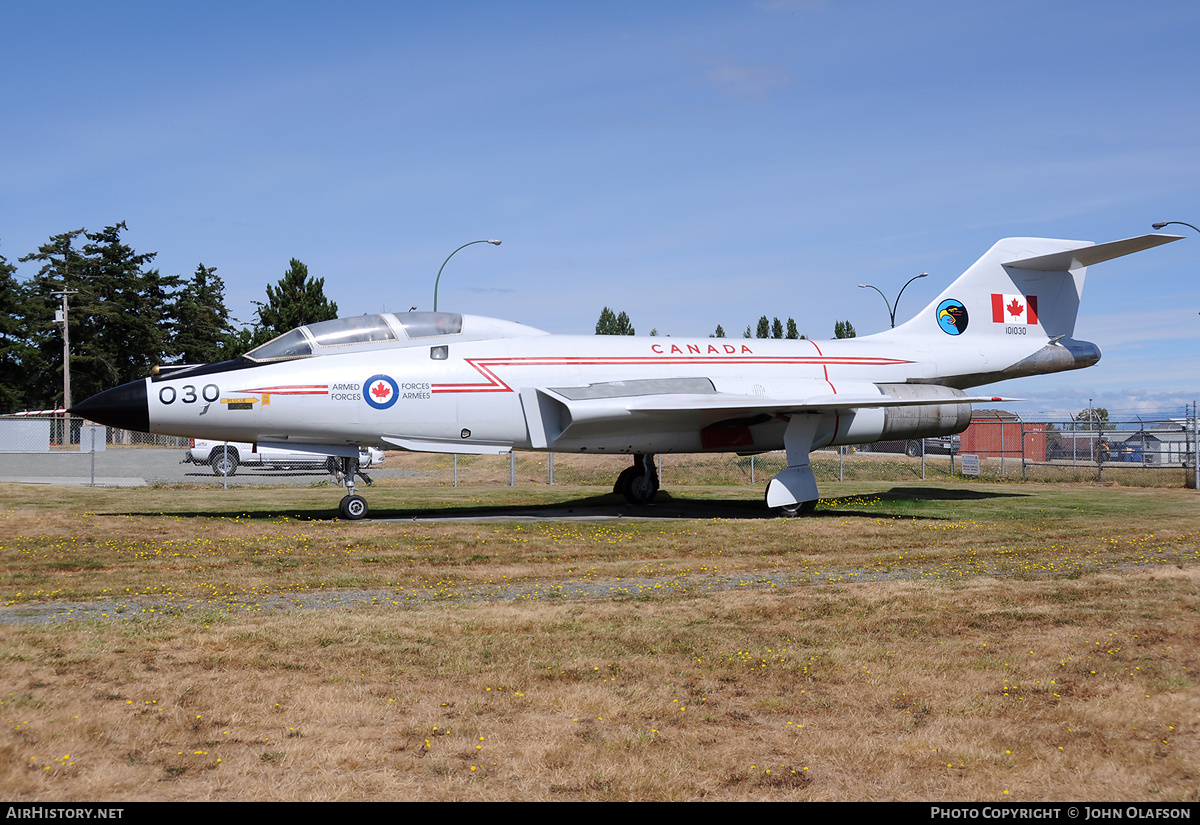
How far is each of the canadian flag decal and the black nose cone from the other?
56.5 feet

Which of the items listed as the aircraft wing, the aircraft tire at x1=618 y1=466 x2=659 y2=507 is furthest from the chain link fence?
the aircraft wing

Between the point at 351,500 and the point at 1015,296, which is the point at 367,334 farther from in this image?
the point at 1015,296

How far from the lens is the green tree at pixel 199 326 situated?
80062 millimetres

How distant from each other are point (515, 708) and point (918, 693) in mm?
2539

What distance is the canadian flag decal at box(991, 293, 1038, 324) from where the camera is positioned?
20.2 m

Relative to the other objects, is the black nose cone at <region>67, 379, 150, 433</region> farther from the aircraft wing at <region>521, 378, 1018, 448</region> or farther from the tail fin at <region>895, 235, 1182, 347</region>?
the tail fin at <region>895, 235, 1182, 347</region>

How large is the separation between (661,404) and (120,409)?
871 centimetres

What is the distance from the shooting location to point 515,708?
17.7ft

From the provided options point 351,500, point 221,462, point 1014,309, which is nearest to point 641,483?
point 351,500

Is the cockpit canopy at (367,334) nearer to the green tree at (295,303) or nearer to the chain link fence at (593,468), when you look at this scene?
the chain link fence at (593,468)

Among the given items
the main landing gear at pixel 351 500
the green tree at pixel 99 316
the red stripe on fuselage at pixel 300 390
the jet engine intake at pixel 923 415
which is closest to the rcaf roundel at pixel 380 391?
the red stripe on fuselage at pixel 300 390

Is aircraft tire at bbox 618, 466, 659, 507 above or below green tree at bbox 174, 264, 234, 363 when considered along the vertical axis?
below

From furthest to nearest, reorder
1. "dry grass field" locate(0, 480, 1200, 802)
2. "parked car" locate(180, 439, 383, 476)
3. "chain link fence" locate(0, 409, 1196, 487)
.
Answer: "parked car" locate(180, 439, 383, 476) < "chain link fence" locate(0, 409, 1196, 487) < "dry grass field" locate(0, 480, 1200, 802)
